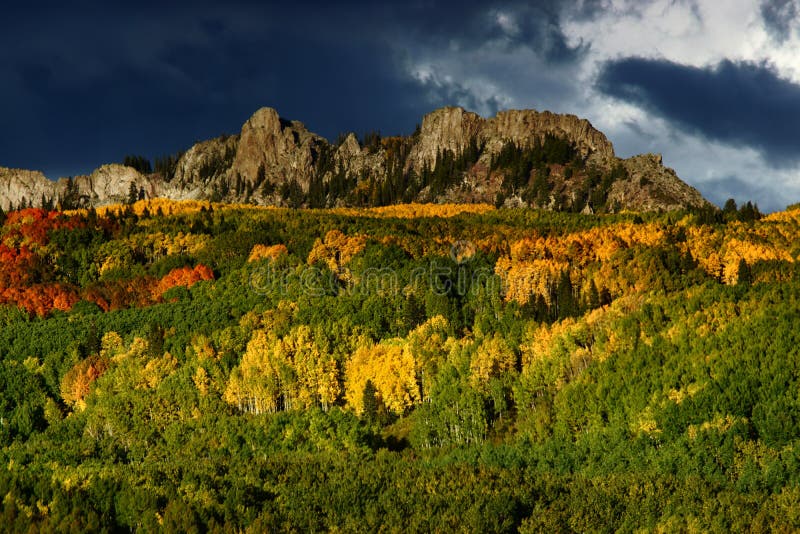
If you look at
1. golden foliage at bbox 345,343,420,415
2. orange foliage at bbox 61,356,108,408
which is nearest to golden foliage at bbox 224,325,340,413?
golden foliage at bbox 345,343,420,415

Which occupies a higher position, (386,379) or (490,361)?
(490,361)

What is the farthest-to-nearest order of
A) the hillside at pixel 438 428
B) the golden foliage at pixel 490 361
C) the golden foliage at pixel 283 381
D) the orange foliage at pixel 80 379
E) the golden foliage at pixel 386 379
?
1. the orange foliage at pixel 80 379
2. the golden foliage at pixel 283 381
3. the golden foliage at pixel 386 379
4. the golden foliage at pixel 490 361
5. the hillside at pixel 438 428

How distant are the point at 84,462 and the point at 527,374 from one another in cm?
8044

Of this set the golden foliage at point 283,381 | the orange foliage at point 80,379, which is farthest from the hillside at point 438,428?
the orange foliage at point 80,379

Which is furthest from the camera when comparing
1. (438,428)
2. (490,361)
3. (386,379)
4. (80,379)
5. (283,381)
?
(80,379)

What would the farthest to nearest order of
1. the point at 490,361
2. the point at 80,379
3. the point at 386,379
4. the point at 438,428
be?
the point at 80,379 → the point at 386,379 → the point at 490,361 → the point at 438,428

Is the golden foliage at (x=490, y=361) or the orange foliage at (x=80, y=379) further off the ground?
the orange foliage at (x=80, y=379)

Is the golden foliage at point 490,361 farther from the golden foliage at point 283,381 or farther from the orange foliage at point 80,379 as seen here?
the orange foliage at point 80,379

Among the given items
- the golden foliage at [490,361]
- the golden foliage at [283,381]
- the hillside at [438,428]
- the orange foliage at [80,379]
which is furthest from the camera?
the orange foliage at [80,379]

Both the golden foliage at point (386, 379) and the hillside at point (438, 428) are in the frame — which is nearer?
the hillside at point (438, 428)

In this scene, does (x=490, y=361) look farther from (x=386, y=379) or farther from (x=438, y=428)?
Answer: (x=438, y=428)

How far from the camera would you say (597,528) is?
84188 mm

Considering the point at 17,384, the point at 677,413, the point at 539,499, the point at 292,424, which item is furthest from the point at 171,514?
the point at 17,384

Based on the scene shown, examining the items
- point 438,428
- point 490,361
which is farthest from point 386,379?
point 438,428
